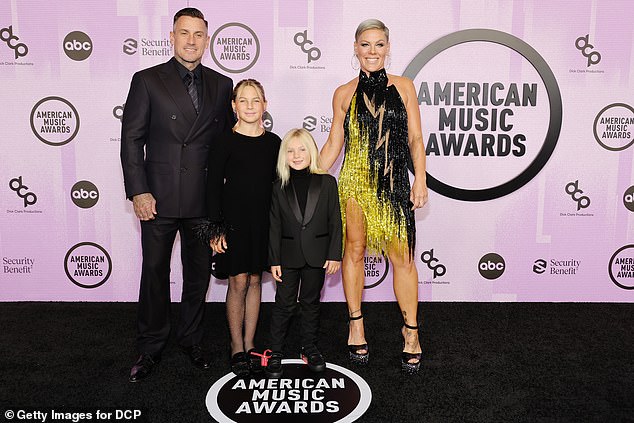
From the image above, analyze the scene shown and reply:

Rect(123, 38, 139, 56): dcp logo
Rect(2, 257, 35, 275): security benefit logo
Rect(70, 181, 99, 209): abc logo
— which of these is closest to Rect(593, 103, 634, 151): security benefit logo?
Rect(123, 38, 139, 56): dcp logo

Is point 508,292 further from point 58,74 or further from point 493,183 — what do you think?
point 58,74

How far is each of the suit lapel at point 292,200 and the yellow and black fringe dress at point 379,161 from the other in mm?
323

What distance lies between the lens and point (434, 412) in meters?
2.55

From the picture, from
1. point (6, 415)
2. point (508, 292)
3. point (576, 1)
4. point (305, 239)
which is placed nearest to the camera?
point (6, 415)

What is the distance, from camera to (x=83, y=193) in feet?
13.4

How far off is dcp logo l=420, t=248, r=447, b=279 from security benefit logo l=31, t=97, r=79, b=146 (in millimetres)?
2711

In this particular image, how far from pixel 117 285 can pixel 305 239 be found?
79.1 inches

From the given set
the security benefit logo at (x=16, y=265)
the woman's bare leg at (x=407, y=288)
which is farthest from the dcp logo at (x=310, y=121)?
the security benefit logo at (x=16, y=265)

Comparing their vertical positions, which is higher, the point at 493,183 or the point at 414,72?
the point at 414,72

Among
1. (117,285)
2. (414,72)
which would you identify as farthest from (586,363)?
(117,285)

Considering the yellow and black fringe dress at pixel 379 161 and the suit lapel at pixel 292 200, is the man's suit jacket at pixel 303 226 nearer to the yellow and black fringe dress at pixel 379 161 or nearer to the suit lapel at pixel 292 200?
the suit lapel at pixel 292 200

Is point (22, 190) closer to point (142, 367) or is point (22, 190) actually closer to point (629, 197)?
point (142, 367)

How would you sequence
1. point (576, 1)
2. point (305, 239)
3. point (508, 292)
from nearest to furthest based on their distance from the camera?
1. point (305, 239)
2. point (576, 1)
3. point (508, 292)

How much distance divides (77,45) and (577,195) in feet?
12.4
